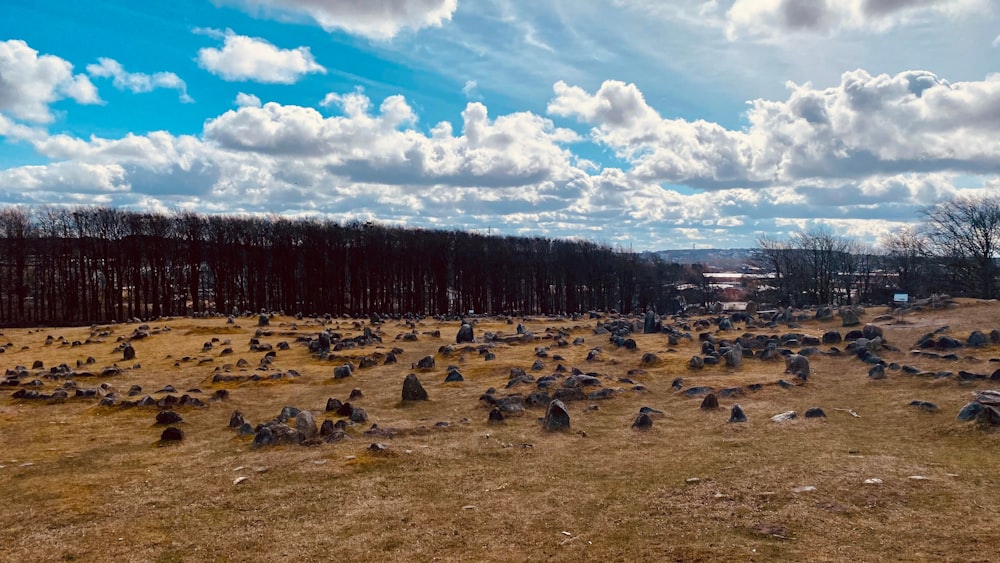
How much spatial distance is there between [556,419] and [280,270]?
66.3 m

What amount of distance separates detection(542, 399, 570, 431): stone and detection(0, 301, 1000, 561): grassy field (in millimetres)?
540

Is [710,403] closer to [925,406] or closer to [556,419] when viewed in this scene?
[556,419]

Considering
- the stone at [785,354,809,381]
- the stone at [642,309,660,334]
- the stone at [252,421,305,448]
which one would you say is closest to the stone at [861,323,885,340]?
the stone at [785,354,809,381]

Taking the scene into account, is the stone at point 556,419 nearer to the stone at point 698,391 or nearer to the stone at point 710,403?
the stone at point 710,403

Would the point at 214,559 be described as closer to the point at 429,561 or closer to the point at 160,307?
the point at 429,561

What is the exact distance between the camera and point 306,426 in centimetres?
1681

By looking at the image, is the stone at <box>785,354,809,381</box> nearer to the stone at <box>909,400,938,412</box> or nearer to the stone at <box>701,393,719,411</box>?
the stone at <box>909,400,938,412</box>

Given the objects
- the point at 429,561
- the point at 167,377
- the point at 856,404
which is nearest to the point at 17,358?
the point at 167,377

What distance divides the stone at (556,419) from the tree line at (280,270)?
209ft

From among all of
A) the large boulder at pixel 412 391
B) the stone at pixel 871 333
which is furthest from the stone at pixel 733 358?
the large boulder at pixel 412 391

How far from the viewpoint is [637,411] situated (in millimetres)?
20109

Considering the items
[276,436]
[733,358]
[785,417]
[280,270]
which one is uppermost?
[280,270]

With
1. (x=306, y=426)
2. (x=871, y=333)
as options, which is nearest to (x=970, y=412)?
(x=306, y=426)

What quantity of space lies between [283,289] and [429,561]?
2855 inches
